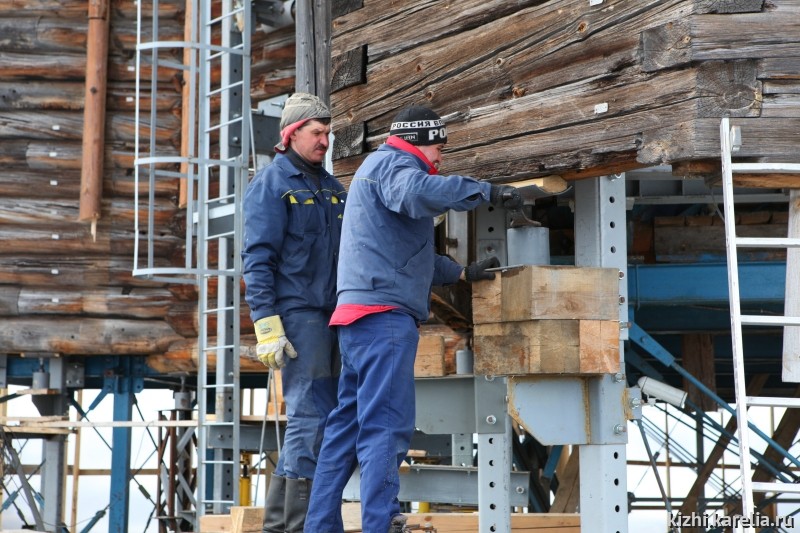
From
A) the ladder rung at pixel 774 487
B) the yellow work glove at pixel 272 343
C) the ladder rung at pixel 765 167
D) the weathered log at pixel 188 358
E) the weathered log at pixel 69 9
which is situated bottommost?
the ladder rung at pixel 774 487

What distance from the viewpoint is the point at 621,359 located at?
18.4ft

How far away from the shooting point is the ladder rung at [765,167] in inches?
187

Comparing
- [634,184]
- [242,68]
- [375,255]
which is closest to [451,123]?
[375,255]

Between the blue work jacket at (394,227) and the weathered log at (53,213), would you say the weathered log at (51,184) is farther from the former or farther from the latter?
the blue work jacket at (394,227)

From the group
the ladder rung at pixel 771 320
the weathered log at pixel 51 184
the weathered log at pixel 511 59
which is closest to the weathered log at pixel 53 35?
the weathered log at pixel 51 184

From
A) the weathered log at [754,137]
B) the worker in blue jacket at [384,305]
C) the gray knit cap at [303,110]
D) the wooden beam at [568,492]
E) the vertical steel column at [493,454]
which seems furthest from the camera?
the wooden beam at [568,492]

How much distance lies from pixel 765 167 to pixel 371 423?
1877mm

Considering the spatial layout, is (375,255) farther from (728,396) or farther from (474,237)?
(728,396)

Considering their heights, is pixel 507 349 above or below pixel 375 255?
below

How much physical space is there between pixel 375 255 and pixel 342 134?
2288 millimetres

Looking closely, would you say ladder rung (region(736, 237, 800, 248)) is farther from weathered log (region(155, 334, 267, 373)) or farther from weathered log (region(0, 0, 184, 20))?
weathered log (region(0, 0, 184, 20))

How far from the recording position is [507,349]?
5.61 metres

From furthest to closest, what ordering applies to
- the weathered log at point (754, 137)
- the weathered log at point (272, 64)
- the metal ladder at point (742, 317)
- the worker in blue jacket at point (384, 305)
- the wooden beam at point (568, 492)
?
the weathered log at point (272, 64)
the wooden beam at point (568, 492)
the weathered log at point (754, 137)
the worker in blue jacket at point (384, 305)
the metal ladder at point (742, 317)

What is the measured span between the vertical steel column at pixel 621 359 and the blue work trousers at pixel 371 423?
1085 millimetres
